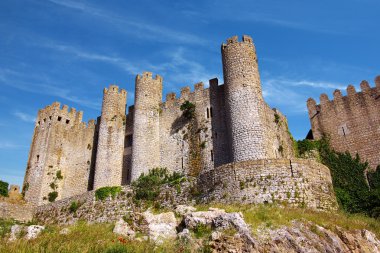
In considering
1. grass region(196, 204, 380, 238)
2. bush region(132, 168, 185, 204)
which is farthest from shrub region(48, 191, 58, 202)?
grass region(196, 204, 380, 238)

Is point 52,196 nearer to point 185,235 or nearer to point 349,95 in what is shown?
point 185,235

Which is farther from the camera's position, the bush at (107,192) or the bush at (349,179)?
the bush at (107,192)

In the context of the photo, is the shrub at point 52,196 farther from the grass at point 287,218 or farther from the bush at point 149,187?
the grass at point 287,218

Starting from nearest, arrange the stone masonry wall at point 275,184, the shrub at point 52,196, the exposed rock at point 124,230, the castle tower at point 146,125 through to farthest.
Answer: the exposed rock at point 124,230, the stone masonry wall at point 275,184, the castle tower at point 146,125, the shrub at point 52,196

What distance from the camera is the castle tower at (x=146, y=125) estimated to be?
2933cm

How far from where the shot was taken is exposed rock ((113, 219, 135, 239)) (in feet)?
48.3

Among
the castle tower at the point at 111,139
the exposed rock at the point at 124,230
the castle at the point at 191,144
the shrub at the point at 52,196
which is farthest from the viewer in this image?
the shrub at the point at 52,196

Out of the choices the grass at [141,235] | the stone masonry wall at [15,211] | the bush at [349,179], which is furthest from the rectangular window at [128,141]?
the grass at [141,235]

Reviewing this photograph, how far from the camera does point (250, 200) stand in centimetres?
1861

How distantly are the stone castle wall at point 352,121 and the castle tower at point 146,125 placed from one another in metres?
13.3

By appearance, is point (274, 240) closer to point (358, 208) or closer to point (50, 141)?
point (358, 208)

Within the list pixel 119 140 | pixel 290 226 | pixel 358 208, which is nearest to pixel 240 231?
pixel 290 226

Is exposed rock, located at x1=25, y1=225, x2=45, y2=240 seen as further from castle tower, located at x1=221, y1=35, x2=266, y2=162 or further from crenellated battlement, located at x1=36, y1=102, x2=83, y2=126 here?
crenellated battlement, located at x1=36, y1=102, x2=83, y2=126

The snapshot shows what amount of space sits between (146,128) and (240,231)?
18.8 m
